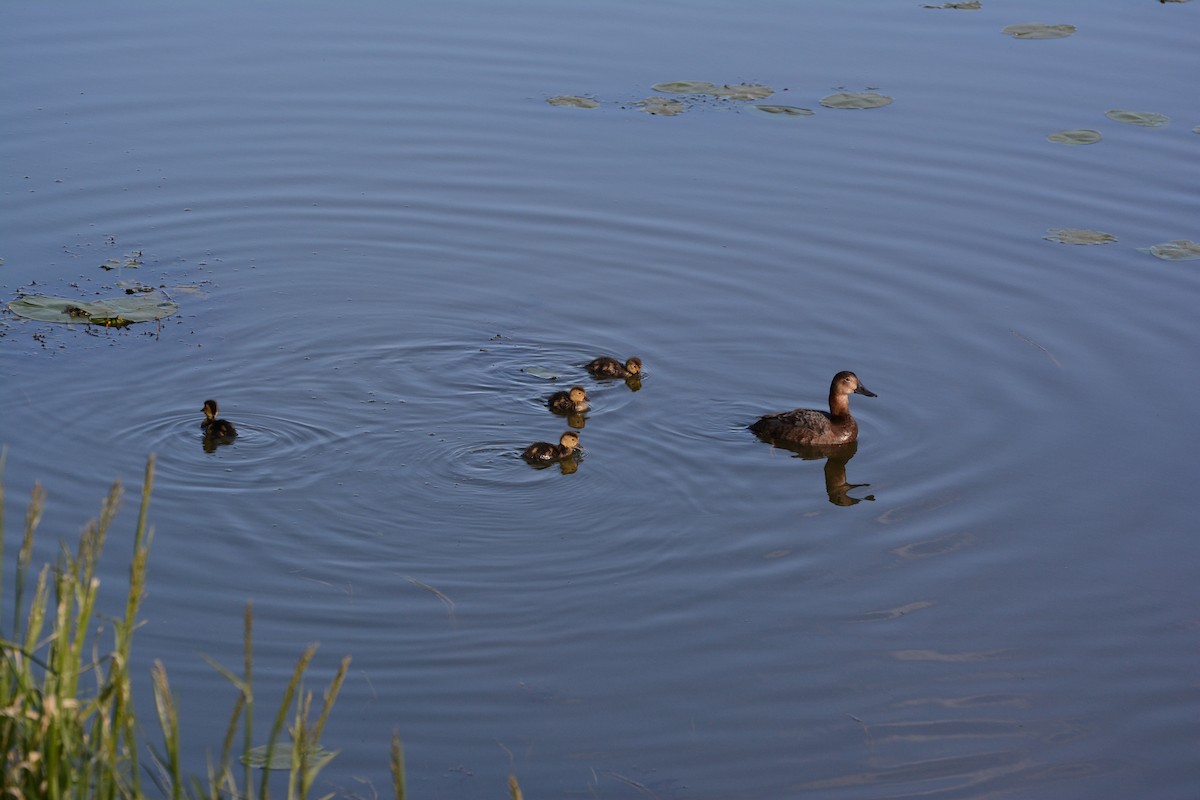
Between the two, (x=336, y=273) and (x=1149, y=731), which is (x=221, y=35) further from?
(x=1149, y=731)

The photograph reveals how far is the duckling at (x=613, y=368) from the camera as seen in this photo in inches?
412

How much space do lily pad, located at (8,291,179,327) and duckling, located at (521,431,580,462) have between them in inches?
138

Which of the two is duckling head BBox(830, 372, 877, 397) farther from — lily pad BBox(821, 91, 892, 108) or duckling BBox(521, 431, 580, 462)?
lily pad BBox(821, 91, 892, 108)

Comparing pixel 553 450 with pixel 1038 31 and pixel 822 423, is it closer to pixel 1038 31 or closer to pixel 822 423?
pixel 822 423

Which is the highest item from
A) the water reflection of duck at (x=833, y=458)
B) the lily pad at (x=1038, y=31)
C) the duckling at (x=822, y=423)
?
the lily pad at (x=1038, y=31)

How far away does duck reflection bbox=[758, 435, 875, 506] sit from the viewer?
9.45 meters

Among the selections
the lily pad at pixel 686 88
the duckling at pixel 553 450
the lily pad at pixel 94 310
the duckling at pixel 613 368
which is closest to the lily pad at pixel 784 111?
the lily pad at pixel 686 88

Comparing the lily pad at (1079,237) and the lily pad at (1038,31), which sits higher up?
the lily pad at (1038,31)

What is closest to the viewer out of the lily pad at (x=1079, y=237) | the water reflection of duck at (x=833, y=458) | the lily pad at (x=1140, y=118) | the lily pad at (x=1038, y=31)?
the water reflection of duck at (x=833, y=458)

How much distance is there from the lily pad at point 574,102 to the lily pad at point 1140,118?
552 centimetres

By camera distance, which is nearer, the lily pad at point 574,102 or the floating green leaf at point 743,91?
the lily pad at point 574,102

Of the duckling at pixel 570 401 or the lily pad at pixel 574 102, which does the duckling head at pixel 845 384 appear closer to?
the duckling at pixel 570 401

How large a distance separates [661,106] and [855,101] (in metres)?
2.12

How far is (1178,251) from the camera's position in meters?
12.6
